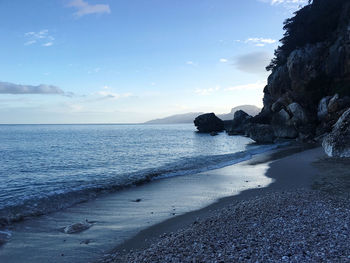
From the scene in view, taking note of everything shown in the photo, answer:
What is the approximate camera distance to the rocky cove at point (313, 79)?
124 feet

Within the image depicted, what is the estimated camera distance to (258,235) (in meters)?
6.04

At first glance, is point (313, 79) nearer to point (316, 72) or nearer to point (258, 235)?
point (316, 72)

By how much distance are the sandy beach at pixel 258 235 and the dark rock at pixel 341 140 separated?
885cm

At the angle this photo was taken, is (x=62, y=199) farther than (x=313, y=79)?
No

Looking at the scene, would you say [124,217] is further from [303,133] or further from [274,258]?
[303,133]

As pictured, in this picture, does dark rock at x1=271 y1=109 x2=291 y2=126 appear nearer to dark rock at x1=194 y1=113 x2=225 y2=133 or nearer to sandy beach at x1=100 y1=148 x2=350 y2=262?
sandy beach at x1=100 y1=148 x2=350 y2=262

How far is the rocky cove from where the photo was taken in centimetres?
3783

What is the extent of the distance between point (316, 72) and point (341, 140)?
97.2 ft

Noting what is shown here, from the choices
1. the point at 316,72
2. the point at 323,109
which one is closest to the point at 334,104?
the point at 323,109

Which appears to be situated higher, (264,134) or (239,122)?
(239,122)

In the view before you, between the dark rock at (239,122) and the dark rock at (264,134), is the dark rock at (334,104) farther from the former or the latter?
the dark rock at (239,122)

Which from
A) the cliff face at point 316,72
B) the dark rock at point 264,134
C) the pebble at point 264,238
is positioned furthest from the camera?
the dark rock at point 264,134

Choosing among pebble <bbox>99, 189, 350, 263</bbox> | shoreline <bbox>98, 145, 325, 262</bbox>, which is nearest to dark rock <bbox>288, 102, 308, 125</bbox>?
shoreline <bbox>98, 145, 325, 262</bbox>

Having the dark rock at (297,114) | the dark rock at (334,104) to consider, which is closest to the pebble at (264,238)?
the dark rock at (334,104)
